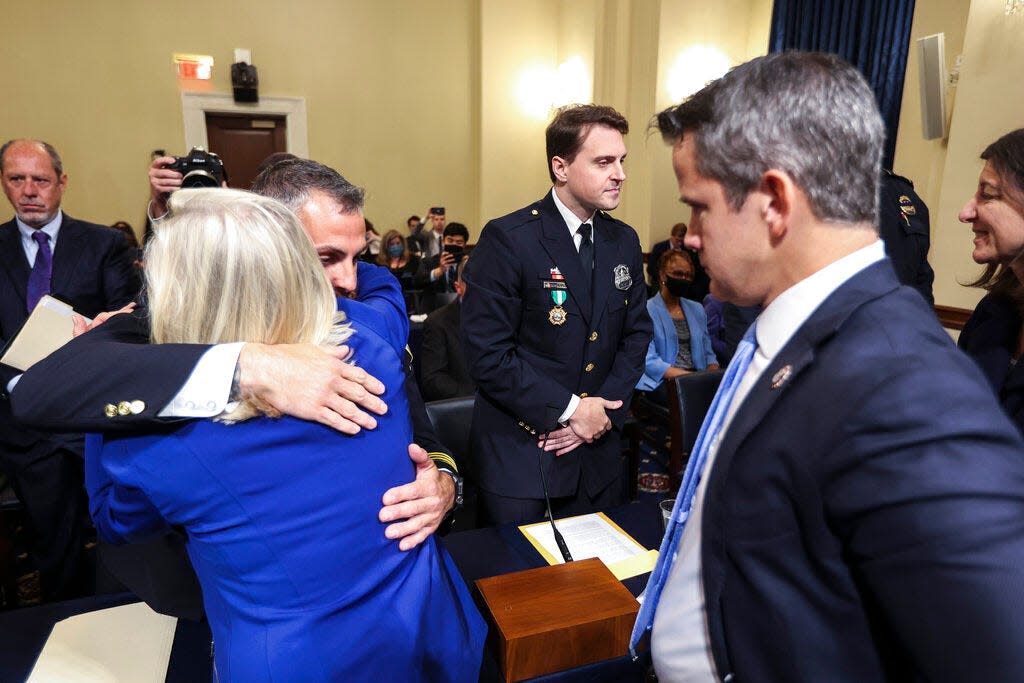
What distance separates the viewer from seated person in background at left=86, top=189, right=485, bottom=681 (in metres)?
0.85

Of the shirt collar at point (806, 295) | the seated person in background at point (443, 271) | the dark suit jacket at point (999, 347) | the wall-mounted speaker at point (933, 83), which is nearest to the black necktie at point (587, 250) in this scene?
the dark suit jacket at point (999, 347)

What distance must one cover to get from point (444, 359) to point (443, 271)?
218 centimetres

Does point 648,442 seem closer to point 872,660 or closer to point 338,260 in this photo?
point 338,260

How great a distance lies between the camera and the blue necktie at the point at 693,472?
95 cm

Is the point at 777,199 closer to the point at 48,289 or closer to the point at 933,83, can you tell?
the point at 48,289

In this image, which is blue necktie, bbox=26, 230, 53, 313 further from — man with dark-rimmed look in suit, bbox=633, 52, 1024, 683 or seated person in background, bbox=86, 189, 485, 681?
man with dark-rimmed look in suit, bbox=633, 52, 1024, 683

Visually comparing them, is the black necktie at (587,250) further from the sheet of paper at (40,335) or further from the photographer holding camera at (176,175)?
the sheet of paper at (40,335)

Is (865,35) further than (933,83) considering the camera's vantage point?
Yes

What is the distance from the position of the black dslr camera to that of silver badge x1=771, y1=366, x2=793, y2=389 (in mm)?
1512

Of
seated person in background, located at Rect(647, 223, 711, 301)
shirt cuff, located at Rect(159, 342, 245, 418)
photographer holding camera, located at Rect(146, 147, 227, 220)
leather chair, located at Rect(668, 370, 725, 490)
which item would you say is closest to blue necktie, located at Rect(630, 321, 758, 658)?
shirt cuff, located at Rect(159, 342, 245, 418)

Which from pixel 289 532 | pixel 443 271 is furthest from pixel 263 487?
pixel 443 271

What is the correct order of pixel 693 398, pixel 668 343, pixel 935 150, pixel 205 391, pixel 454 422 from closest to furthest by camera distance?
pixel 205 391 < pixel 454 422 < pixel 693 398 < pixel 668 343 < pixel 935 150

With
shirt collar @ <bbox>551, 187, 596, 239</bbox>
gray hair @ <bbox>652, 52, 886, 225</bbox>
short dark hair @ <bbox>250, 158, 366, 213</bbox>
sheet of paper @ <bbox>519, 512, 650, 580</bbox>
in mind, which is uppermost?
gray hair @ <bbox>652, 52, 886, 225</bbox>

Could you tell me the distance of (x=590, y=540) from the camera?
5.32 ft
